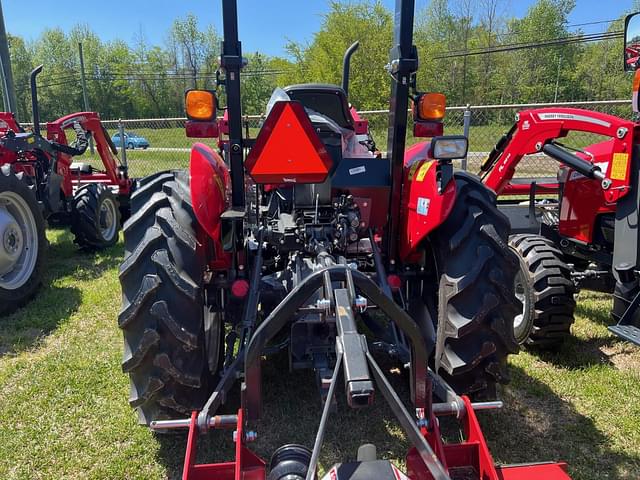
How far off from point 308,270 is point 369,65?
23.3 meters

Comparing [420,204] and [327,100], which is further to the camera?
[327,100]

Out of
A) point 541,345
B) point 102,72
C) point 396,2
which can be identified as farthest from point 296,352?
point 102,72

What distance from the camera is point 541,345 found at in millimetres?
3711

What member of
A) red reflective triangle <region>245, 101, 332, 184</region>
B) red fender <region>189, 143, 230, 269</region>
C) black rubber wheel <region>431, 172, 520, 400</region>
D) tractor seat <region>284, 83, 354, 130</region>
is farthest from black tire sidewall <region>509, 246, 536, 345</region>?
red fender <region>189, 143, 230, 269</region>

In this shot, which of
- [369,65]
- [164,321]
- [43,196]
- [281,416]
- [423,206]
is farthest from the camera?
[369,65]

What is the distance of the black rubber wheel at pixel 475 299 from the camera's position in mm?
2385

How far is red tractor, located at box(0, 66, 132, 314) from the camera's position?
4.86m

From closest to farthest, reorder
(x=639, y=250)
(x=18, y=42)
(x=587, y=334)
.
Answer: (x=639, y=250) < (x=587, y=334) < (x=18, y=42)

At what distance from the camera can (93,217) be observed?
22.1 feet

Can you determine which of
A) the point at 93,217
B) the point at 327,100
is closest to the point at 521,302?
the point at 327,100

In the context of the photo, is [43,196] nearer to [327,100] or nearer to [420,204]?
Answer: [327,100]

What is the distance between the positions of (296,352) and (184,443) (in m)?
0.82

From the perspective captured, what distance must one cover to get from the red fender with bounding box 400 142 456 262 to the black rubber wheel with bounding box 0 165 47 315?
3.81m

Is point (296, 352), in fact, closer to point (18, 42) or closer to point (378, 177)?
point (378, 177)
